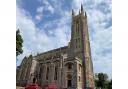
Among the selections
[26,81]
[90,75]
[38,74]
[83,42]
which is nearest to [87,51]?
[83,42]

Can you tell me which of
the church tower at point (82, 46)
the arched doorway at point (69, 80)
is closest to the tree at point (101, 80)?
the church tower at point (82, 46)

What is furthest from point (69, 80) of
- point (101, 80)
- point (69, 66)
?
point (101, 80)

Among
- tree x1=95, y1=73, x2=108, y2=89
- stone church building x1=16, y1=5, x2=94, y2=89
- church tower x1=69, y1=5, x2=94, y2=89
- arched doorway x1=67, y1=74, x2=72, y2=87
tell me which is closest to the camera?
arched doorway x1=67, y1=74, x2=72, y2=87

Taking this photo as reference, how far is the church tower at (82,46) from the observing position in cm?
3673

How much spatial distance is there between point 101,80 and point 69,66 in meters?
11.2

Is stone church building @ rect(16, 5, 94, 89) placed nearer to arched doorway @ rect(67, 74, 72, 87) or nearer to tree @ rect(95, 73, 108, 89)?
arched doorway @ rect(67, 74, 72, 87)

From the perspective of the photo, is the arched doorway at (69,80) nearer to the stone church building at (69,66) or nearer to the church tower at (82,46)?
the stone church building at (69,66)

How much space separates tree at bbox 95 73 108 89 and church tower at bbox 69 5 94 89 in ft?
13.9

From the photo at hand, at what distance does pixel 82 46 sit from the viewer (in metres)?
39.6

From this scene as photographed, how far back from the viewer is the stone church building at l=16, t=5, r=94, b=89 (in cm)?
3453

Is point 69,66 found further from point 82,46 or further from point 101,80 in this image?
point 101,80

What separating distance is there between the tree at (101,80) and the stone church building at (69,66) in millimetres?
4247

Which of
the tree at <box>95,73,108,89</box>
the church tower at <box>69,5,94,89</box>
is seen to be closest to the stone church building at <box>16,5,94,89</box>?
the church tower at <box>69,5,94,89</box>
